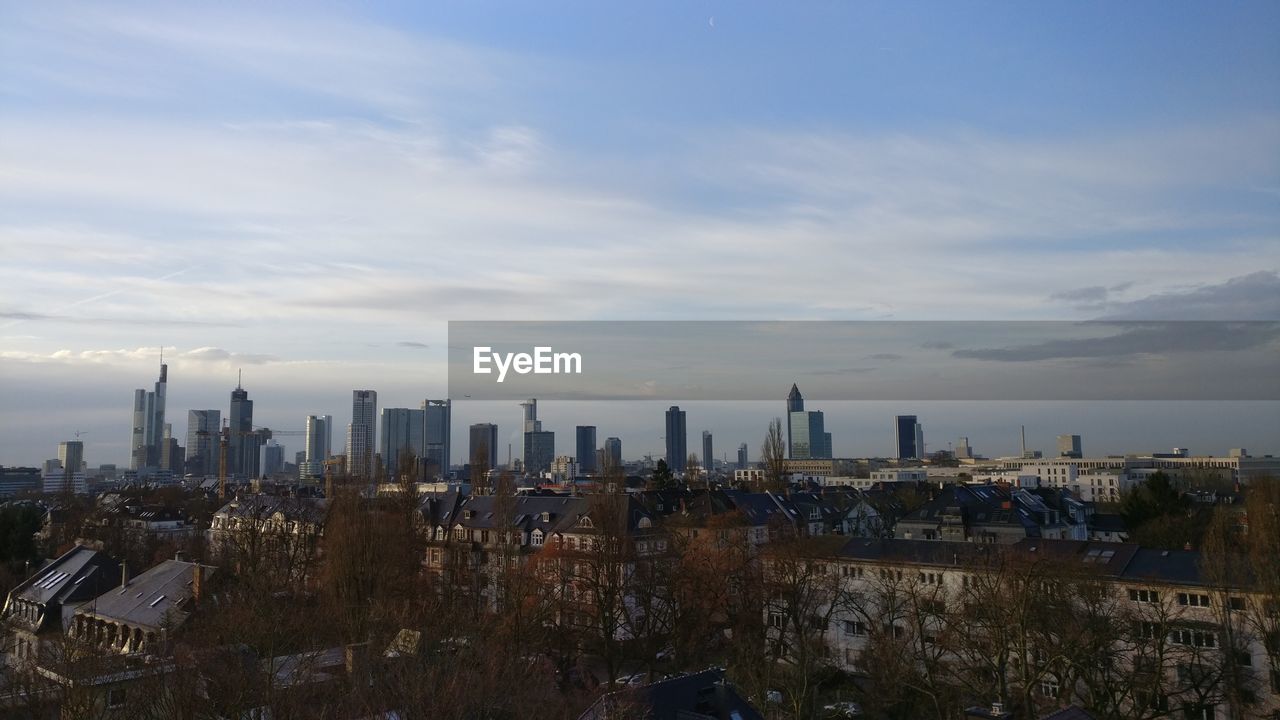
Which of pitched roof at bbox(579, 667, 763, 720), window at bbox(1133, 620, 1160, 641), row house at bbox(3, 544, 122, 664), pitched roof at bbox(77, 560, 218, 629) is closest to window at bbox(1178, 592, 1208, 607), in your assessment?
window at bbox(1133, 620, 1160, 641)

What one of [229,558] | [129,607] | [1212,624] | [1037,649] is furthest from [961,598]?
[229,558]

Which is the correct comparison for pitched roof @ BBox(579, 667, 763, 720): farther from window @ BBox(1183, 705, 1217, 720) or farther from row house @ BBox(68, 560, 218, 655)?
row house @ BBox(68, 560, 218, 655)

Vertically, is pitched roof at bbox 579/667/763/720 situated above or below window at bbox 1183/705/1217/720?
above

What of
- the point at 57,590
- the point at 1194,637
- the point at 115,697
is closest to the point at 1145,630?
the point at 1194,637

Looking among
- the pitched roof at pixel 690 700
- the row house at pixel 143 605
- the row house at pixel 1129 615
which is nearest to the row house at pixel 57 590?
the row house at pixel 143 605

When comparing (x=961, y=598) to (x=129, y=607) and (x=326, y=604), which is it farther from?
(x=129, y=607)

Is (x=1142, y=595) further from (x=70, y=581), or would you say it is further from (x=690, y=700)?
(x=70, y=581)
